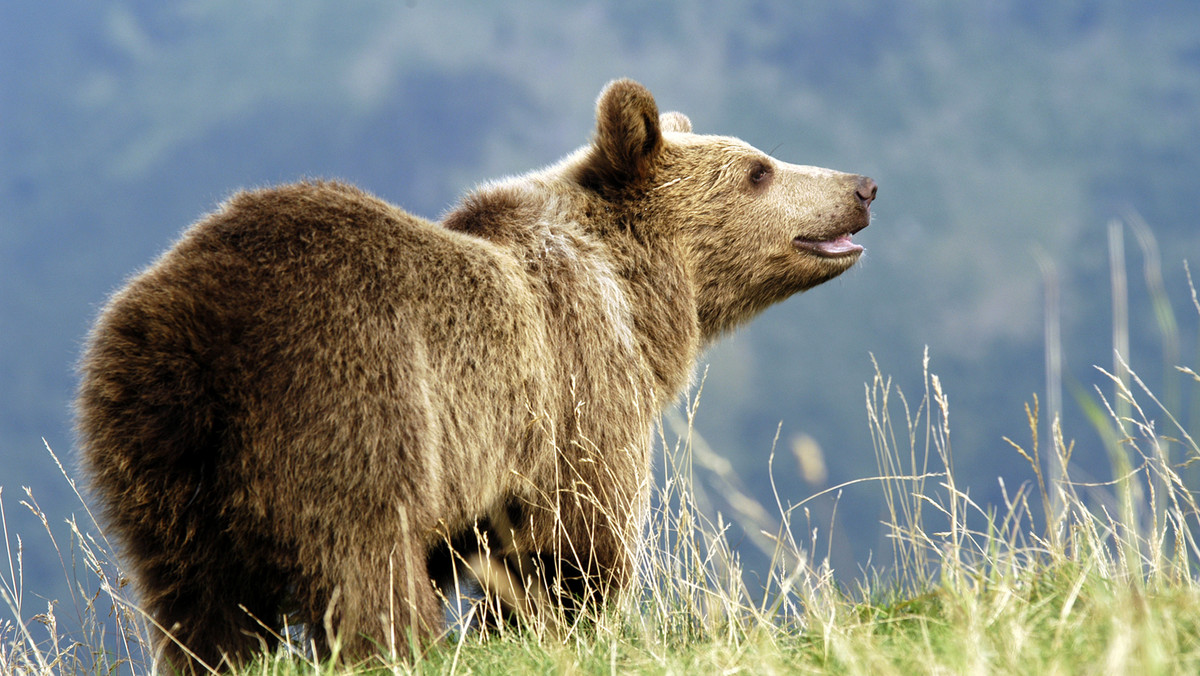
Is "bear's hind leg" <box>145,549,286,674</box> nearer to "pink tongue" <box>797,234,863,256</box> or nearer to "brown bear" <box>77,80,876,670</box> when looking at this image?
"brown bear" <box>77,80,876,670</box>

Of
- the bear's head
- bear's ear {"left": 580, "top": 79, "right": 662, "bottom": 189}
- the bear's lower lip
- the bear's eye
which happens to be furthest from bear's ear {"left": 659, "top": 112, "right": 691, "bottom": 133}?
the bear's lower lip

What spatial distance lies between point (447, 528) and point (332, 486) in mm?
576

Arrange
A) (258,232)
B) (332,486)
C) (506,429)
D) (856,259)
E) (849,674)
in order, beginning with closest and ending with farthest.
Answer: (849,674) < (332,486) < (258,232) < (506,429) < (856,259)

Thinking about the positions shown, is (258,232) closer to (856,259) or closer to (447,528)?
(447,528)

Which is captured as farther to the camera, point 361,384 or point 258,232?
point 258,232

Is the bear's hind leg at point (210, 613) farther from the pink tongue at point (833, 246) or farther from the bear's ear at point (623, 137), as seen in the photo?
the pink tongue at point (833, 246)

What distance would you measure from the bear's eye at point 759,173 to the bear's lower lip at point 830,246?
1.32 ft

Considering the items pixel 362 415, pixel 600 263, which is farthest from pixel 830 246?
pixel 362 415

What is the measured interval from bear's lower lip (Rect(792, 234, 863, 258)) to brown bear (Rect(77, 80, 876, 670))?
1.23m

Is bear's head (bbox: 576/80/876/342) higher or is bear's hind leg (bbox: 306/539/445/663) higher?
bear's head (bbox: 576/80/876/342)

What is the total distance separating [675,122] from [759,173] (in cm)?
97

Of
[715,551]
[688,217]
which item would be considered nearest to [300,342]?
[715,551]

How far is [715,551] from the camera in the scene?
4.65 m

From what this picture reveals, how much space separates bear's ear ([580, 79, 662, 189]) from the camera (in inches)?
209
